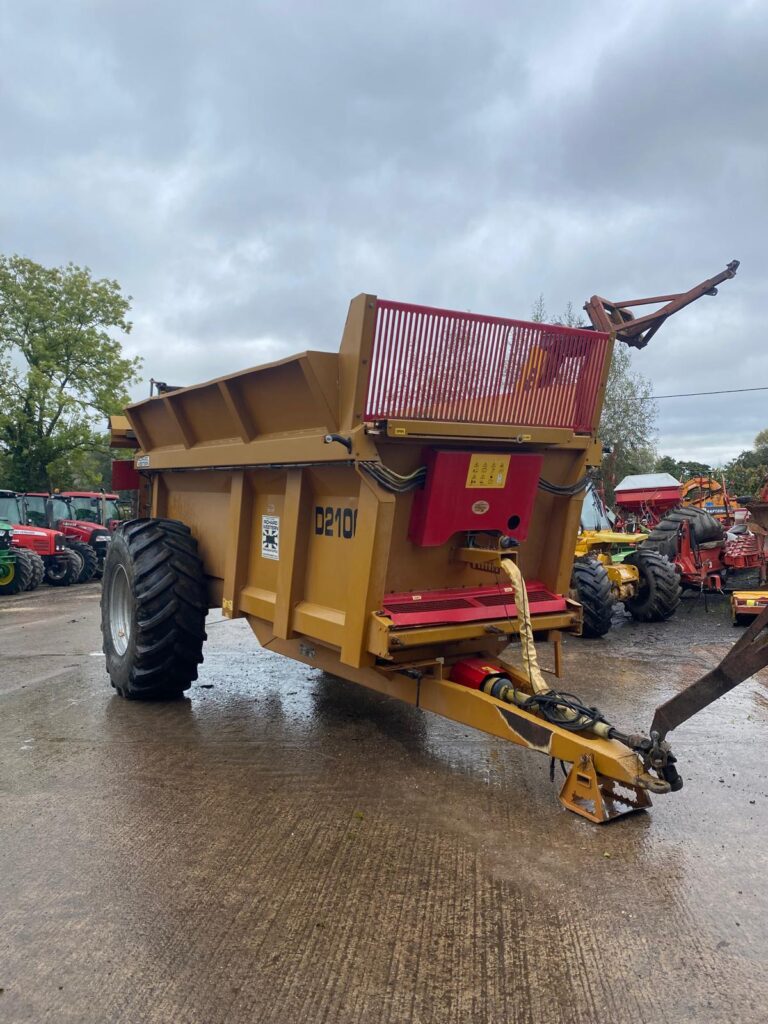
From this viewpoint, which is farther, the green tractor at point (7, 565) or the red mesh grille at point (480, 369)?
the green tractor at point (7, 565)

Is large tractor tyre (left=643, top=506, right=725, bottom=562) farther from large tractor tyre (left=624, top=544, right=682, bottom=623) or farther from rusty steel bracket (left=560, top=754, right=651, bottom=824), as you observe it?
rusty steel bracket (left=560, top=754, right=651, bottom=824)

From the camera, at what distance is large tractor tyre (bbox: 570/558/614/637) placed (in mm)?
8047

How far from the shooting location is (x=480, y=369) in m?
3.94

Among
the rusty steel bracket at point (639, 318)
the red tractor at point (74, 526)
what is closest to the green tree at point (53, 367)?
the red tractor at point (74, 526)

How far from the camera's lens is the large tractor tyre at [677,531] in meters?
10.9

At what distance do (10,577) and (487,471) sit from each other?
12.1 m

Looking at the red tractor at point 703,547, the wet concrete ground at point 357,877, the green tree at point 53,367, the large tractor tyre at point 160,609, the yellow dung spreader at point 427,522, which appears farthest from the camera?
the green tree at point 53,367

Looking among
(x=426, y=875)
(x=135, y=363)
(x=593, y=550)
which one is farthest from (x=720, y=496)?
(x=135, y=363)

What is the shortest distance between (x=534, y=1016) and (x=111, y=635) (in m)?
4.58

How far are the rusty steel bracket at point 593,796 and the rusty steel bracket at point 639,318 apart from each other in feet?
23.1

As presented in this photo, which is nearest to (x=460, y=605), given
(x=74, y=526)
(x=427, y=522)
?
(x=427, y=522)

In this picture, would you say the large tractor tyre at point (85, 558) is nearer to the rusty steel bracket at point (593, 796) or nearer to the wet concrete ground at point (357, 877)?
the wet concrete ground at point (357, 877)

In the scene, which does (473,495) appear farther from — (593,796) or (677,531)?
(677,531)

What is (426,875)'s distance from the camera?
307 cm
